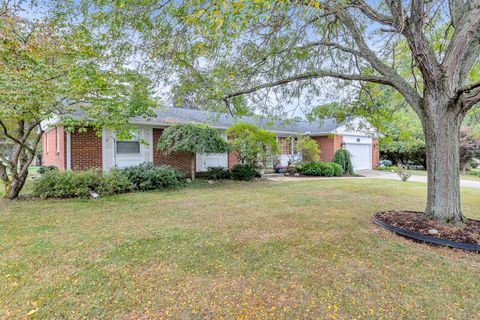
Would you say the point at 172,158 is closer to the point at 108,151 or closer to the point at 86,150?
the point at 108,151

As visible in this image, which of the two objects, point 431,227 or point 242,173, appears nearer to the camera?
point 431,227

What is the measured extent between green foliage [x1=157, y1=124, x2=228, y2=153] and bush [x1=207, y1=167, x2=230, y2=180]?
1729mm

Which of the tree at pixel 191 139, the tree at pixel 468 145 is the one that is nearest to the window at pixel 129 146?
the tree at pixel 191 139

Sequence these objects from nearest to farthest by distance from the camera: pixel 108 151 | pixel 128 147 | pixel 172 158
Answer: pixel 108 151, pixel 128 147, pixel 172 158

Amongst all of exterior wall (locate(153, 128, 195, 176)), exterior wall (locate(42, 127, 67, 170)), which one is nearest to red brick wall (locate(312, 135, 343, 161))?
exterior wall (locate(153, 128, 195, 176))

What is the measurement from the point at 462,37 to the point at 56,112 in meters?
8.66

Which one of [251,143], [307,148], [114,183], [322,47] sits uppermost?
[322,47]

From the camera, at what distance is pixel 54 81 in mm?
6125

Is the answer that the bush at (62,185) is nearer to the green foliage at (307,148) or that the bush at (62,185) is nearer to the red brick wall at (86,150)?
the red brick wall at (86,150)

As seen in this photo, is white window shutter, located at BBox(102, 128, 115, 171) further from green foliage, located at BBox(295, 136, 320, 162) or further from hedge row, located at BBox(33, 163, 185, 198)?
green foliage, located at BBox(295, 136, 320, 162)

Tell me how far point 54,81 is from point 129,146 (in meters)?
4.99

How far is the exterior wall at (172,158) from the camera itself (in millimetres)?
11484

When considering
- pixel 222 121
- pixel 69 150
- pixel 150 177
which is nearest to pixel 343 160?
pixel 222 121

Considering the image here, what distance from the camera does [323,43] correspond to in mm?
5398
